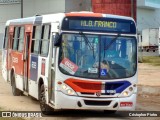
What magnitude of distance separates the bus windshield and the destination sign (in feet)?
0.62

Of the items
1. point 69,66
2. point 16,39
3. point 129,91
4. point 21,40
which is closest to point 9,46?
point 16,39

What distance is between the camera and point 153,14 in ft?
356

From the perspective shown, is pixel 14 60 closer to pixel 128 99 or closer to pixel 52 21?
pixel 52 21

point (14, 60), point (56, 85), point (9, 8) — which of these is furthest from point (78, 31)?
point (9, 8)

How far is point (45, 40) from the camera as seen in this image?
13734 mm

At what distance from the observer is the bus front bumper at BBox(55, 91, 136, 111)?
476 inches

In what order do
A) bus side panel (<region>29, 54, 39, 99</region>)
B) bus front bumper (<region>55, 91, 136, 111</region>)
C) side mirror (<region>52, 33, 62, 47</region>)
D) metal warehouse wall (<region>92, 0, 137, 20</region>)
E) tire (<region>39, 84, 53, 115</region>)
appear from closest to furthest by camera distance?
bus front bumper (<region>55, 91, 136, 111</region>) < side mirror (<region>52, 33, 62, 47</region>) < tire (<region>39, 84, 53, 115</region>) < bus side panel (<region>29, 54, 39, 99</region>) < metal warehouse wall (<region>92, 0, 137, 20</region>)

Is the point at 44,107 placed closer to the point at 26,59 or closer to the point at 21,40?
the point at 26,59

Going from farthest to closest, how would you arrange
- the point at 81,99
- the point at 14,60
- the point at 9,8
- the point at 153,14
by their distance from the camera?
1. the point at 153,14
2. the point at 9,8
3. the point at 14,60
4. the point at 81,99

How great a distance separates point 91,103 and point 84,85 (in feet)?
1.63

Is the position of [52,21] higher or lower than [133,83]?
higher

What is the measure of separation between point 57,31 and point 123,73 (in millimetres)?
2006

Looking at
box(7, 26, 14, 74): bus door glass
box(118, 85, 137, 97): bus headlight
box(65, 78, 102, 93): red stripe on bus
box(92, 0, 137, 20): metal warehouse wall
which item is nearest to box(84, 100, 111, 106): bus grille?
box(65, 78, 102, 93): red stripe on bus

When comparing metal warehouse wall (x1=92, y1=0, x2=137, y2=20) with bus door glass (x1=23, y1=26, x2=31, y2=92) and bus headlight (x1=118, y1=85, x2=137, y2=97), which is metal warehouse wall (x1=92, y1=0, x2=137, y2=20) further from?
bus headlight (x1=118, y1=85, x2=137, y2=97)
